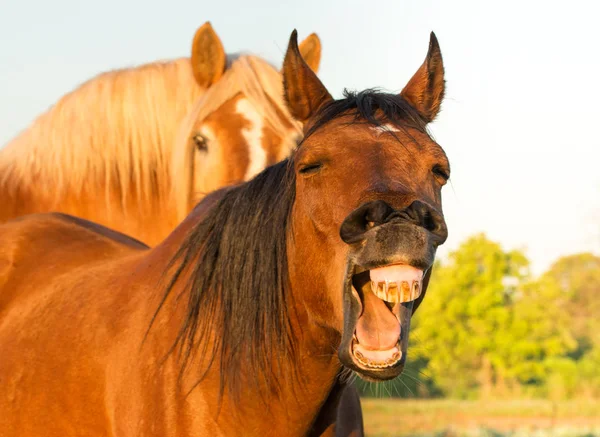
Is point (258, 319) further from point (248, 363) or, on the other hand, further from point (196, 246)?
point (196, 246)

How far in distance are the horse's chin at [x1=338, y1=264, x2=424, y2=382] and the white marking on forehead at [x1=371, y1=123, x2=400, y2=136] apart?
489mm

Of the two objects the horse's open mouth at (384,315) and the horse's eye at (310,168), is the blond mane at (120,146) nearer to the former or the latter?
the horse's eye at (310,168)

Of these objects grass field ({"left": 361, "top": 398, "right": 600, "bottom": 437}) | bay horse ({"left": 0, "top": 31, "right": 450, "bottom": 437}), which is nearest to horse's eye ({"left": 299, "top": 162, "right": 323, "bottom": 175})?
bay horse ({"left": 0, "top": 31, "right": 450, "bottom": 437})

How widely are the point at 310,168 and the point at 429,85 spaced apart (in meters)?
0.69

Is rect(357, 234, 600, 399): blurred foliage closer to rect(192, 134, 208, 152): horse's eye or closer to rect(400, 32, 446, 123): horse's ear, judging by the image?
rect(192, 134, 208, 152): horse's eye

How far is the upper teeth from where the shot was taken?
252 cm

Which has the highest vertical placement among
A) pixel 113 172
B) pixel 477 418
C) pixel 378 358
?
pixel 113 172

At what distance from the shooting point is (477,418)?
2309cm

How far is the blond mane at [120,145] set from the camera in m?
6.57

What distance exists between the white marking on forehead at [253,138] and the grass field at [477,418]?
10473 millimetres

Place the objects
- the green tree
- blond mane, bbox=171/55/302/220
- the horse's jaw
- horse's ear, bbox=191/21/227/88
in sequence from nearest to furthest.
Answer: the horse's jaw < blond mane, bbox=171/55/302/220 < horse's ear, bbox=191/21/227/88 < the green tree

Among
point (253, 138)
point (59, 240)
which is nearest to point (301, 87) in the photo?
point (59, 240)

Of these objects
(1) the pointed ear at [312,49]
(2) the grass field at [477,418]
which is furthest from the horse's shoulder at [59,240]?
(2) the grass field at [477,418]

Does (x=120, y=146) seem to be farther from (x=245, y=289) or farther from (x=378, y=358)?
(x=378, y=358)
